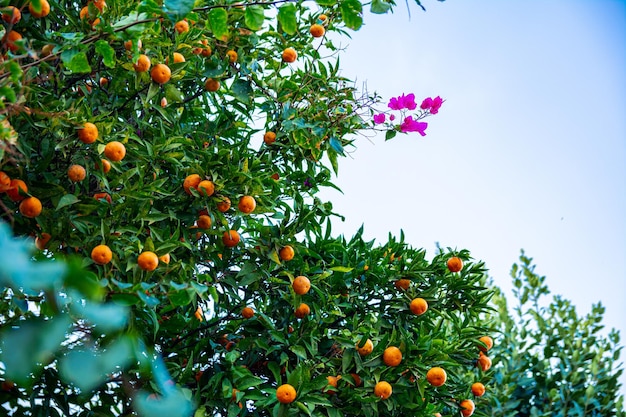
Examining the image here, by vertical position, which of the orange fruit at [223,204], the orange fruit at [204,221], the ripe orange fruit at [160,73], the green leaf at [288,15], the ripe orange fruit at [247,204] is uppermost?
the ripe orange fruit at [160,73]

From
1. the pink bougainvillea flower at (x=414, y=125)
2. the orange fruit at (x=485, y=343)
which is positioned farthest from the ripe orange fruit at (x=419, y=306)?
the pink bougainvillea flower at (x=414, y=125)

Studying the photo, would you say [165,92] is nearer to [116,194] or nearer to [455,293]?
[116,194]

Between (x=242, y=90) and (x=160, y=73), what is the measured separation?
32 cm

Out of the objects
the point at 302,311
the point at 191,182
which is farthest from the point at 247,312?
the point at 191,182

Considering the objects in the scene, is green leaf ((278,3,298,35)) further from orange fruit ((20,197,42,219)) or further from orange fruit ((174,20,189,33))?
orange fruit ((174,20,189,33))

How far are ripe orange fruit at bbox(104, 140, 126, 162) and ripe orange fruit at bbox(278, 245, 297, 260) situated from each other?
1.82 feet

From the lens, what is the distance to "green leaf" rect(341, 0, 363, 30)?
124cm

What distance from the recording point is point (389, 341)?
2107mm

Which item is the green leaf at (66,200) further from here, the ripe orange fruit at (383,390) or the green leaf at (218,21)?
the ripe orange fruit at (383,390)

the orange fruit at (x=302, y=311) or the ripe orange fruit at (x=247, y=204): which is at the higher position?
the ripe orange fruit at (x=247, y=204)

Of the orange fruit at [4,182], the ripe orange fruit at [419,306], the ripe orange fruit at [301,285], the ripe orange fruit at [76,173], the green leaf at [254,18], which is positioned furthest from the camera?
the ripe orange fruit at [419,306]

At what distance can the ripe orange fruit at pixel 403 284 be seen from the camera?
7.30 feet

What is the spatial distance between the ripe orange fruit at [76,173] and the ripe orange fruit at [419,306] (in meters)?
1.06

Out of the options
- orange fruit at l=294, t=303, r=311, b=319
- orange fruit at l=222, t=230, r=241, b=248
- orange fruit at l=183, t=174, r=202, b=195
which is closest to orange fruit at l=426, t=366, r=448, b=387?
orange fruit at l=294, t=303, r=311, b=319
